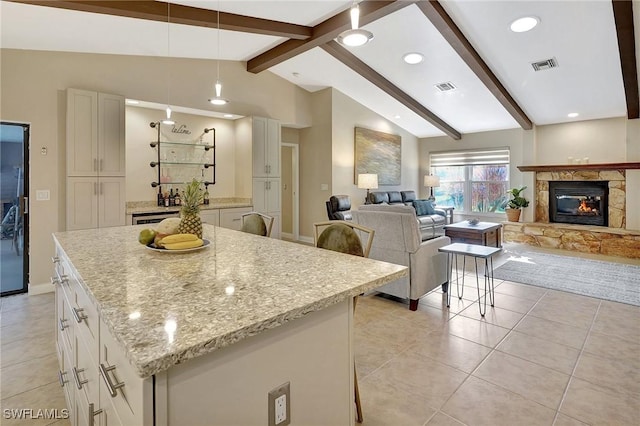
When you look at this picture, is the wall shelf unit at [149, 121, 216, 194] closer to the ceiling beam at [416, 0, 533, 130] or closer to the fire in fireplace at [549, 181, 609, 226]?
the ceiling beam at [416, 0, 533, 130]

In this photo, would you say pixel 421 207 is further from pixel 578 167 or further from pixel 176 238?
pixel 176 238

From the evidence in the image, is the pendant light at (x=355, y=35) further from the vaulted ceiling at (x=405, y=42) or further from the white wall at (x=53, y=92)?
the white wall at (x=53, y=92)

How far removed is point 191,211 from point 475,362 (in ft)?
7.09

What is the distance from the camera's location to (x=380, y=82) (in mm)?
5785

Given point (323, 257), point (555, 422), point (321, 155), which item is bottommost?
point (555, 422)

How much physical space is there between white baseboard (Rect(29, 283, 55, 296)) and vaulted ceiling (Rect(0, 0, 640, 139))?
2.61m

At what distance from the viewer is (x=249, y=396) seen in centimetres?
90

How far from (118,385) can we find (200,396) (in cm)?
24

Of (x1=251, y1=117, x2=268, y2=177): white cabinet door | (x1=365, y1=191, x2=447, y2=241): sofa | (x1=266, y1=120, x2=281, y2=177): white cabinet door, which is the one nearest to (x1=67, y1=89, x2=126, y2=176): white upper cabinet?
(x1=251, y1=117, x2=268, y2=177): white cabinet door

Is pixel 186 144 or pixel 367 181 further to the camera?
pixel 367 181

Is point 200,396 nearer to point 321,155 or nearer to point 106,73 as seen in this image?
point 106,73

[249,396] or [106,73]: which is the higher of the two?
[106,73]

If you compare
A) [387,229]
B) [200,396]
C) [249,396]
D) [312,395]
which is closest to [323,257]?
[312,395]

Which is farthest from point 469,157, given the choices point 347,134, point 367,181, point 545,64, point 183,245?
point 183,245
